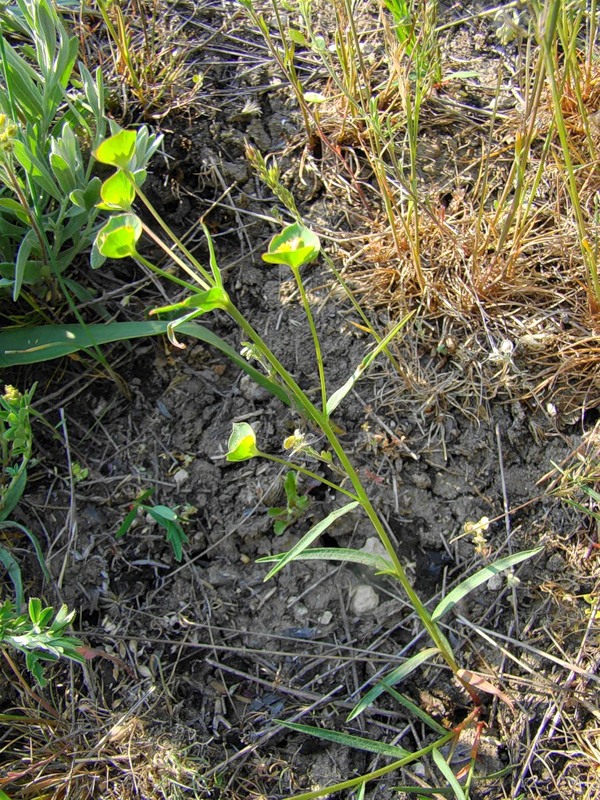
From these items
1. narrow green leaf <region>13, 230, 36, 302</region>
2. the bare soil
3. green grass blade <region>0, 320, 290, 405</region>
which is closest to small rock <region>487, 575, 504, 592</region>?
the bare soil

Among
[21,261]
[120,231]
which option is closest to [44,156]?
[21,261]

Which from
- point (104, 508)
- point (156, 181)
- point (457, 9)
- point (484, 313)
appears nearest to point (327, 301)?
point (484, 313)

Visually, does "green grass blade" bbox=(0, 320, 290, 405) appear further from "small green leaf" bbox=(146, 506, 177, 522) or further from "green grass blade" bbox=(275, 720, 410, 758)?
Result: "green grass blade" bbox=(275, 720, 410, 758)

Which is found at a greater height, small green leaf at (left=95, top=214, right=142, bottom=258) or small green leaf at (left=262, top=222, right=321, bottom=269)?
small green leaf at (left=95, top=214, right=142, bottom=258)

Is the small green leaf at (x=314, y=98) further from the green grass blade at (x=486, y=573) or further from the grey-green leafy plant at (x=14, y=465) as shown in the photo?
the green grass blade at (x=486, y=573)

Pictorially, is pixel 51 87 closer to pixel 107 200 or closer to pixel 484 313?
pixel 107 200

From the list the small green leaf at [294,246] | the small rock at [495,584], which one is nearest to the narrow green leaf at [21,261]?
the small green leaf at [294,246]
